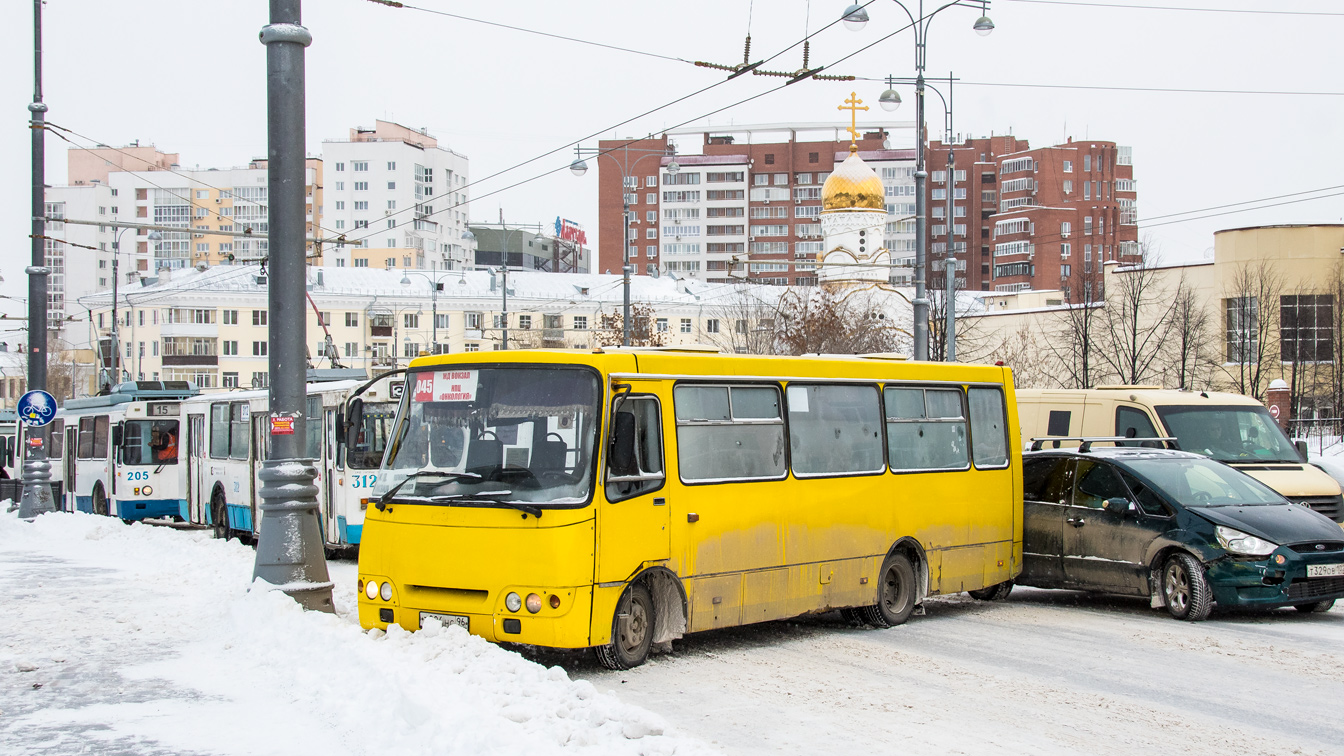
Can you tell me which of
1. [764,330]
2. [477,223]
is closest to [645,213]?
[477,223]

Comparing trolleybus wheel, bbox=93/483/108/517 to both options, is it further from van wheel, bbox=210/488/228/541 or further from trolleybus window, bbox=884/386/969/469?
trolleybus window, bbox=884/386/969/469

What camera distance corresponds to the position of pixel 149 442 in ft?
90.1

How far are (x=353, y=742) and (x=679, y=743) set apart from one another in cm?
180

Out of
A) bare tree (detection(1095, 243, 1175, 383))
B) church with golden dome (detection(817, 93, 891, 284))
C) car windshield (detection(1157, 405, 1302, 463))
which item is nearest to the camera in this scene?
car windshield (detection(1157, 405, 1302, 463))

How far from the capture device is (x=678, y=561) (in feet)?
33.0

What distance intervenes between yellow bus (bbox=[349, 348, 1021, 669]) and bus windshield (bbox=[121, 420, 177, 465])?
61.1ft

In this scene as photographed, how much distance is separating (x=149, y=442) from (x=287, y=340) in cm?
1770

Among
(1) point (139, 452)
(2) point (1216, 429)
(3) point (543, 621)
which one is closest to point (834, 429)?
(3) point (543, 621)

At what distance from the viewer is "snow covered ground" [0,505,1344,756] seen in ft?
23.9

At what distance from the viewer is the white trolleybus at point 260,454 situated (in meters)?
18.7

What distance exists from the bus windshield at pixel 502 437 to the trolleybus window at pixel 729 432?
1.05 m

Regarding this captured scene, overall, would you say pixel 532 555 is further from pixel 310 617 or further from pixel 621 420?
pixel 310 617

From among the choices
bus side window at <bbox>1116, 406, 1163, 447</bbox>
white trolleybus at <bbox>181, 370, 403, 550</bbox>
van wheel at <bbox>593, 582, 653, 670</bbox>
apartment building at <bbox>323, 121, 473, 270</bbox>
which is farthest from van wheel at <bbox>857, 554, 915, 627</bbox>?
apartment building at <bbox>323, 121, 473, 270</bbox>

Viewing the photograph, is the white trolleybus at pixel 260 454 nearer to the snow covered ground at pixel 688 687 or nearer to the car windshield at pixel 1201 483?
the snow covered ground at pixel 688 687
